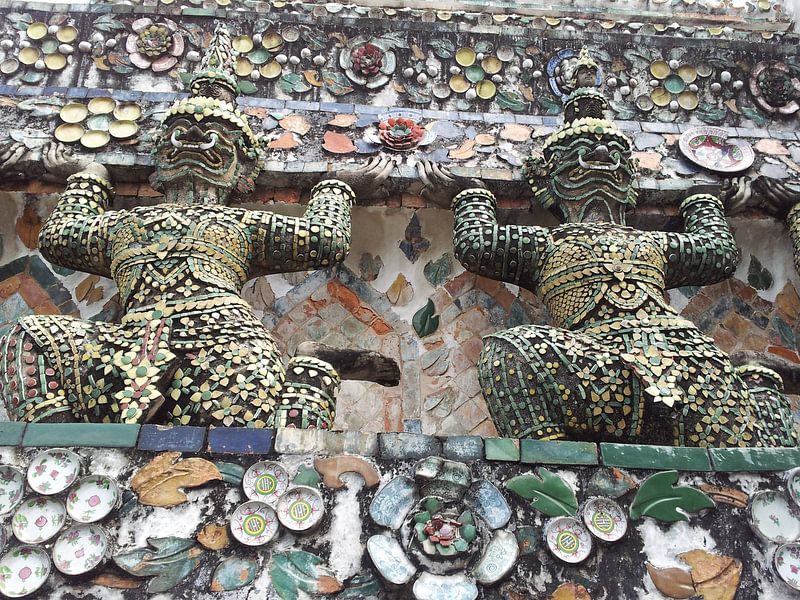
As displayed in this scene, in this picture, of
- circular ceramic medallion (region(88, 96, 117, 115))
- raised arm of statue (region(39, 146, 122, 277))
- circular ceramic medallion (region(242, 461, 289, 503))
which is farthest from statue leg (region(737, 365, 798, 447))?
circular ceramic medallion (region(88, 96, 117, 115))

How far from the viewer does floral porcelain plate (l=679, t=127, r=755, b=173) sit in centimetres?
589

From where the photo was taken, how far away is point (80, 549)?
3.33 meters

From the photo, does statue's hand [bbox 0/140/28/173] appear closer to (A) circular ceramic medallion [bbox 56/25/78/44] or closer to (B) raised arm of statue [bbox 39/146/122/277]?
(B) raised arm of statue [bbox 39/146/122/277]

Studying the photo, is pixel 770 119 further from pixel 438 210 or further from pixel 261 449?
pixel 261 449

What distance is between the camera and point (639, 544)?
3439mm

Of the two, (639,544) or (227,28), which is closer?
(639,544)

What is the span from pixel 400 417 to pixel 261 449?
162cm

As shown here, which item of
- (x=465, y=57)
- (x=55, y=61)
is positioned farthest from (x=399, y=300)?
(x=55, y=61)

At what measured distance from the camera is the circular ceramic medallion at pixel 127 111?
5883 mm

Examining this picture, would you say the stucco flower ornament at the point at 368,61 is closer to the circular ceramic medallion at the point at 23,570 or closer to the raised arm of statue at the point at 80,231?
the raised arm of statue at the point at 80,231

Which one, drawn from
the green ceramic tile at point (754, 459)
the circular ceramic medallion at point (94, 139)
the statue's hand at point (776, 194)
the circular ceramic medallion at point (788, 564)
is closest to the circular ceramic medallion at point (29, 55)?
the circular ceramic medallion at point (94, 139)

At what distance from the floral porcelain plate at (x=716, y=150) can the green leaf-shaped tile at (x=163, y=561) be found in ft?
13.5

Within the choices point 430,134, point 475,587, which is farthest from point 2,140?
point 475,587

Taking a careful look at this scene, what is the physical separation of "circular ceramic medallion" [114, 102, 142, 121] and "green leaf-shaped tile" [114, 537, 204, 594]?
335 centimetres
